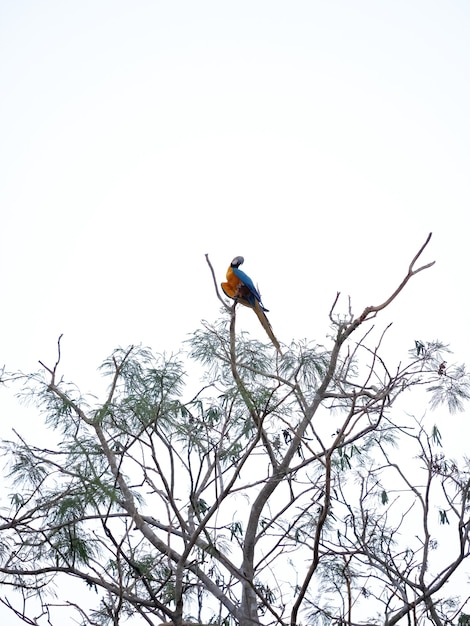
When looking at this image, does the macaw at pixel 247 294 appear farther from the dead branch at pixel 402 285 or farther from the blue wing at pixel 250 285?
the dead branch at pixel 402 285

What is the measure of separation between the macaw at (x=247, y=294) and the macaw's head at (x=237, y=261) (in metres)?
0.18

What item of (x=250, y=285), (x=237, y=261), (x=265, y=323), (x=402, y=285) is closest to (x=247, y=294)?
(x=250, y=285)

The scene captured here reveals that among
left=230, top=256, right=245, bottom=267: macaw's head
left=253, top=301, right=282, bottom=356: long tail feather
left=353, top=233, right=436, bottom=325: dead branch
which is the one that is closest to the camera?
left=353, top=233, right=436, bottom=325: dead branch

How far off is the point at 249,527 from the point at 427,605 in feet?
3.52

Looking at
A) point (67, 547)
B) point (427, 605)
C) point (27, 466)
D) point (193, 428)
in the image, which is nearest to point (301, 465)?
point (193, 428)

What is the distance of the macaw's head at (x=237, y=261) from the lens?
5.09 metres

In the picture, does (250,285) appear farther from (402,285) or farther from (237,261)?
(402,285)

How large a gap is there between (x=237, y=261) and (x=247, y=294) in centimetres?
51

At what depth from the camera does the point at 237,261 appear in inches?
202

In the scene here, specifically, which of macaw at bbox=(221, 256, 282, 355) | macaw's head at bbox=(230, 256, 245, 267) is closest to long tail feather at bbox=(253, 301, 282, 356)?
macaw at bbox=(221, 256, 282, 355)

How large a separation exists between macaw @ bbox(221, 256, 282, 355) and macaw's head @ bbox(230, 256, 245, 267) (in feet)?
0.59

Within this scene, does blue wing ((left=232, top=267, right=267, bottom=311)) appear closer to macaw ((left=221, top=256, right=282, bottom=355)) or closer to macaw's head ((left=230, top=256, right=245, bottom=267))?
macaw ((left=221, top=256, right=282, bottom=355))

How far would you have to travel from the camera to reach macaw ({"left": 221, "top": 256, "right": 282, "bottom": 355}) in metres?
4.62

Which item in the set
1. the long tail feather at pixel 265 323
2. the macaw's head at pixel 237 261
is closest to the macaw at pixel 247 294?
the long tail feather at pixel 265 323
